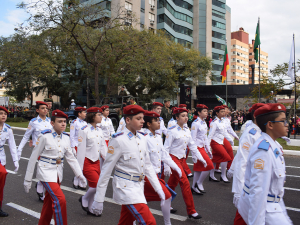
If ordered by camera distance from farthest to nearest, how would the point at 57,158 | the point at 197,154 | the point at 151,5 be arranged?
the point at 151,5
the point at 197,154
the point at 57,158

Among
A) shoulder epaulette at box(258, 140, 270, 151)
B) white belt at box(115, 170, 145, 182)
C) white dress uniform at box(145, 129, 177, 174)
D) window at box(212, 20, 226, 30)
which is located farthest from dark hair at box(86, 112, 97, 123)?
window at box(212, 20, 226, 30)

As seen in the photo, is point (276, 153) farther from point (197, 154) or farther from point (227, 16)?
point (227, 16)

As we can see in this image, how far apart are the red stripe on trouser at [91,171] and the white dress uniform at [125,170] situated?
178cm

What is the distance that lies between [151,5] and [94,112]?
46148 millimetres

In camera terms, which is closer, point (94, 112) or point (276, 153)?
point (276, 153)

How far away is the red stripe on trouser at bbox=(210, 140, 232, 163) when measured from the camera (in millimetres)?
7293

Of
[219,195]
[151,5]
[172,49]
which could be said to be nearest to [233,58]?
[151,5]

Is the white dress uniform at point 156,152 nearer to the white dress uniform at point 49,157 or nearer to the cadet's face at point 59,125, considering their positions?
the white dress uniform at point 49,157

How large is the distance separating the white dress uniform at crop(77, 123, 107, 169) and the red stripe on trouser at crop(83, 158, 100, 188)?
0.08 meters

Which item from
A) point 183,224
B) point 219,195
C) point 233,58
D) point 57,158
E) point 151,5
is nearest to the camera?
point 57,158

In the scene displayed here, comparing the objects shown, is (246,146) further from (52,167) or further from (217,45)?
(217,45)

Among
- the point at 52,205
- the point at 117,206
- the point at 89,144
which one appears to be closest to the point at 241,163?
the point at 52,205

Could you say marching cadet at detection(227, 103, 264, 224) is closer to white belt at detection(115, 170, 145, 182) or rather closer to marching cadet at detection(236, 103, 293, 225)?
marching cadet at detection(236, 103, 293, 225)

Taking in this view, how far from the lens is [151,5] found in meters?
47.9
